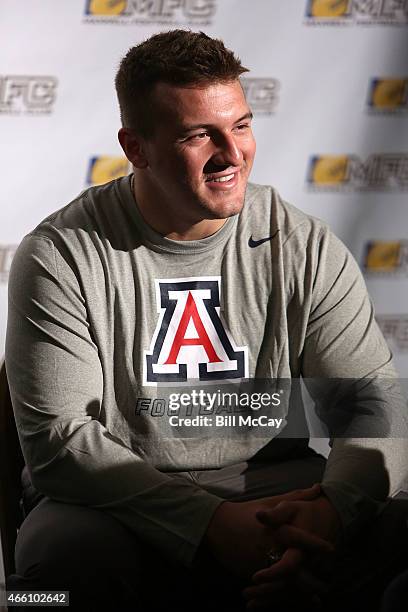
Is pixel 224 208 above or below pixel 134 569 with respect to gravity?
above

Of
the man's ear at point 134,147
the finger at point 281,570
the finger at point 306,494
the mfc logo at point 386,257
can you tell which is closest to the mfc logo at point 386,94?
the mfc logo at point 386,257

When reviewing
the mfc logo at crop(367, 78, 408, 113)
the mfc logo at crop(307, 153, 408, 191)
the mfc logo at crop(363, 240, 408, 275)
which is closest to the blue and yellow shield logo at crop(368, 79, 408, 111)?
the mfc logo at crop(367, 78, 408, 113)

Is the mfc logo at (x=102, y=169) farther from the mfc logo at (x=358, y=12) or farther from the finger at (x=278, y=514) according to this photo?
the finger at (x=278, y=514)

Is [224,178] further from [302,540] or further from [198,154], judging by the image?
[302,540]

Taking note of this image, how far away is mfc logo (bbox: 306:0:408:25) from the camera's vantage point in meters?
2.48

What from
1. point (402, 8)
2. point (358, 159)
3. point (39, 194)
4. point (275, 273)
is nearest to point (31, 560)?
point (275, 273)

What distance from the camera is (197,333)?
154 centimetres

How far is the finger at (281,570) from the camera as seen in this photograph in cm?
128

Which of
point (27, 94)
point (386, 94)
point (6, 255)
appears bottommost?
point (6, 255)

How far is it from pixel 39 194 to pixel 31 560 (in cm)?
145

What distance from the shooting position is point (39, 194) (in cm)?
254

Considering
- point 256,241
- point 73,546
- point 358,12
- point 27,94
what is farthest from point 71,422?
point 358,12

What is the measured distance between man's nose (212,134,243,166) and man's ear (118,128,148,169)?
0.14m

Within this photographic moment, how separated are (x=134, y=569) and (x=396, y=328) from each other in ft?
4.90
